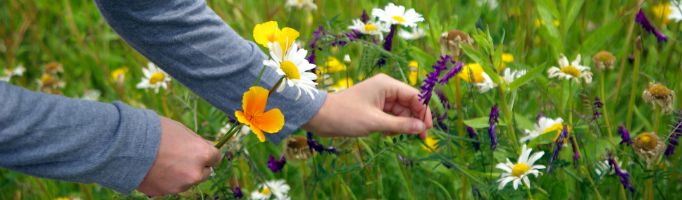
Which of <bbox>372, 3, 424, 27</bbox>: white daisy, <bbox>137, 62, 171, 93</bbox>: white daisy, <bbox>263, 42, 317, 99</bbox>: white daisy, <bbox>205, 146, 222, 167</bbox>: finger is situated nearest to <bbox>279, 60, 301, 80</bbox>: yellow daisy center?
<bbox>263, 42, 317, 99</bbox>: white daisy

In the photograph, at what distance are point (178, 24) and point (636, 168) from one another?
65 centimetres

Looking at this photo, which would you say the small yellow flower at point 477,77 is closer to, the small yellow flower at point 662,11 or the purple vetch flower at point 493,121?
the purple vetch flower at point 493,121

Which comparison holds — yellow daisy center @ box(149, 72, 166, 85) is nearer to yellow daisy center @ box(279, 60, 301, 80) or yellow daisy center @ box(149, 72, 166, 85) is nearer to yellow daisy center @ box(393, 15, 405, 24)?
yellow daisy center @ box(393, 15, 405, 24)

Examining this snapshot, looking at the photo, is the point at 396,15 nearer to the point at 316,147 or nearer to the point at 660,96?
the point at 316,147

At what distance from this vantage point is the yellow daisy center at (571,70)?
1107mm

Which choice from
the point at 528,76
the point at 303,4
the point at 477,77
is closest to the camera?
the point at 528,76

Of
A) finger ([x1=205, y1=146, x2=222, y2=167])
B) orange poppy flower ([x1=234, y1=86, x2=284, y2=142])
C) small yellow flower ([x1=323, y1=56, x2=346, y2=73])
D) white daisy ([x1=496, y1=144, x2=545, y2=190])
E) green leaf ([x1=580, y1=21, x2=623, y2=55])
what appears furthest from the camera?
small yellow flower ([x1=323, y1=56, x2=346, y2=73])

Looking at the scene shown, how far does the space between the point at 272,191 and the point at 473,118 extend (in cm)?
31

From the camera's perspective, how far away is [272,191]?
4.10ft

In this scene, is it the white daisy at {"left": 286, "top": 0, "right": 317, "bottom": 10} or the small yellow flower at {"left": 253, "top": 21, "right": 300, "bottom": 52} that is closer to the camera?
the small yellow flower at {"left": 253, "top": 21, "right": 300, "bottom": 52}

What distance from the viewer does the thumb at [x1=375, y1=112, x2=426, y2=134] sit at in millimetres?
1019

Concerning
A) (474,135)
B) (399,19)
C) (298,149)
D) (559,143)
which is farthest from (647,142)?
(298,149)

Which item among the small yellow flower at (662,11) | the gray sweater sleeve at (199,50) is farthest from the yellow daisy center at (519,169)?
the small yellow flower at (662,11)

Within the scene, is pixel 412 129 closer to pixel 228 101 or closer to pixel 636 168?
pixel 228 101
